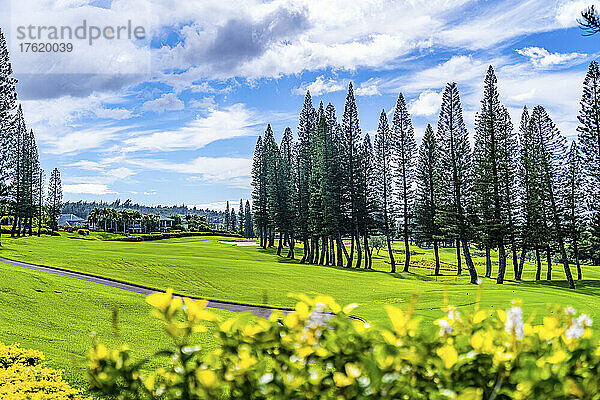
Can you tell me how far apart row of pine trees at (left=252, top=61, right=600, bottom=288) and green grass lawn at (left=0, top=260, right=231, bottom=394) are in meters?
25.6

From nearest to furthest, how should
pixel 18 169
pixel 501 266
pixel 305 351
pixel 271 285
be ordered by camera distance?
pixel 305 351, pixel 271 285, pixel 501 266, pixel 18 169

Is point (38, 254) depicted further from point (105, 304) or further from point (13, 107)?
point (105, 304)

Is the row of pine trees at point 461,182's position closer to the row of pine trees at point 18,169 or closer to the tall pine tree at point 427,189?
the tall pine tree at point 427,189

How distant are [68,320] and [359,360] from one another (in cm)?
1225

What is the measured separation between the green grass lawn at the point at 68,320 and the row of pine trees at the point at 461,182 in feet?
84.0

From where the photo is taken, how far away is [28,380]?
6.01 metres

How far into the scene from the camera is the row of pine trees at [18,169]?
33156mm

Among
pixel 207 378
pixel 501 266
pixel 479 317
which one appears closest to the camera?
pixel 207 378

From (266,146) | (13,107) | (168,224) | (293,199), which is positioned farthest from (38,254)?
(168,224)

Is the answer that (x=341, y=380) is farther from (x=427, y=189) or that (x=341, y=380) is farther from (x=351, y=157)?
(x=427, y=189)

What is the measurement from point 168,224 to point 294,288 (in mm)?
133574

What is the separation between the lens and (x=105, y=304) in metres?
14.4

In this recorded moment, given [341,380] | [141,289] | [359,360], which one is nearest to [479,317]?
[359,360]

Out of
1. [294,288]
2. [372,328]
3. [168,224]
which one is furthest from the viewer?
[168,224]
